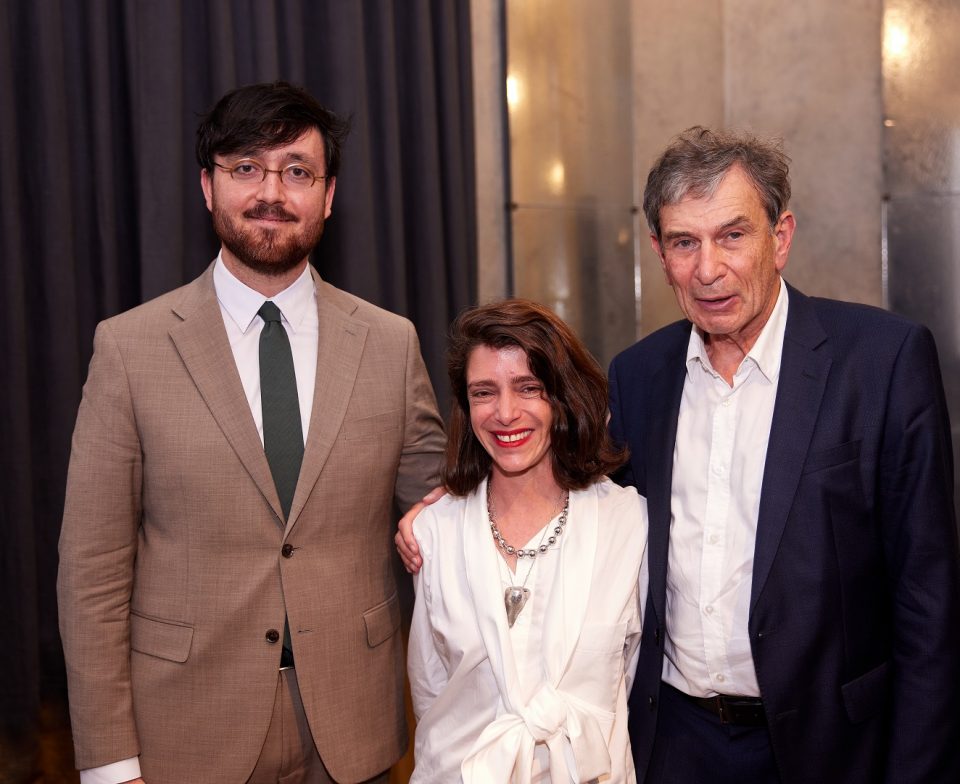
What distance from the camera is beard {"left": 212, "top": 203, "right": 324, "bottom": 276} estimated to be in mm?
2014

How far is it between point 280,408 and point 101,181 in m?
1.17

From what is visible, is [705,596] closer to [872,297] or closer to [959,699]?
[959,699]

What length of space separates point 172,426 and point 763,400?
1.15 meters

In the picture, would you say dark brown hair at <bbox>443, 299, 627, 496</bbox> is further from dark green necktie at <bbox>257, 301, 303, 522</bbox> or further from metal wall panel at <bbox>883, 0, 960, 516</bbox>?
metal wall panel at <bbox>883, 0, 960, 516</bbox>

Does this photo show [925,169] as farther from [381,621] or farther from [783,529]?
[381,621]

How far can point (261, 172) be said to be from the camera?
6.72ft

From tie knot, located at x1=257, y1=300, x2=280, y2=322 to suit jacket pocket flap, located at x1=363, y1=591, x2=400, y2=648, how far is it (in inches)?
25.6

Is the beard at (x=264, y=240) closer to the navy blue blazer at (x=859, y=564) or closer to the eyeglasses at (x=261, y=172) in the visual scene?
the eyeglasses at (x=261, y=172)

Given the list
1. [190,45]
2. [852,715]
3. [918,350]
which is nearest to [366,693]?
[852,715]

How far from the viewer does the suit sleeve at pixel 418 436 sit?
87.0 inches

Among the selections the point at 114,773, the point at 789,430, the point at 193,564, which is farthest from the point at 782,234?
the point at 114,773

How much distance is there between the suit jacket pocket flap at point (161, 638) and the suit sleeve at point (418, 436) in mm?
589

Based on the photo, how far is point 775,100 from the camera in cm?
416

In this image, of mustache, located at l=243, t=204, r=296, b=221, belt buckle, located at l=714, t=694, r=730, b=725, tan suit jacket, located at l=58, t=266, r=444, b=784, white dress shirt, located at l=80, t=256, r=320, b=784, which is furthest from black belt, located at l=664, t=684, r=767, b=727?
mustache, located at l=243, t=204, r=296, b=221
